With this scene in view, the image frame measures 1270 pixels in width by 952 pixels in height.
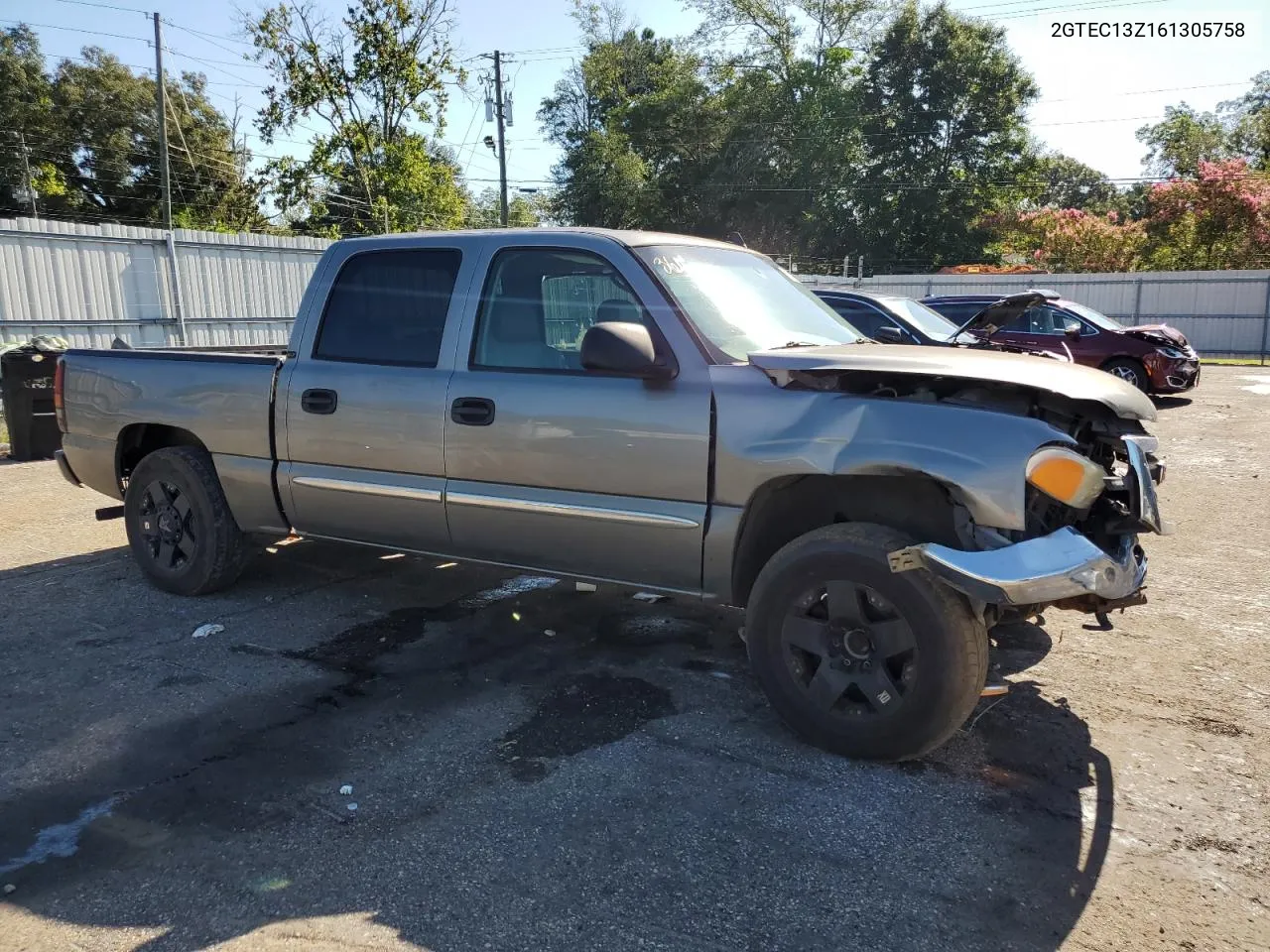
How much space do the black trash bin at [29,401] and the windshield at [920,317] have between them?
9.18 m

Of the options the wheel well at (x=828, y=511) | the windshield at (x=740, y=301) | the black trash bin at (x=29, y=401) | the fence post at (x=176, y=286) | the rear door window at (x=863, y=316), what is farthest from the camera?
the fence post at (x=176, y=286)

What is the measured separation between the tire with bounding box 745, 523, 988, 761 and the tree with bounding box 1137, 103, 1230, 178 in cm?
4611

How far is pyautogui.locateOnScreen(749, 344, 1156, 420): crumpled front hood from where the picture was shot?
3234mm

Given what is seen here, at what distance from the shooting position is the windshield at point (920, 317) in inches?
431

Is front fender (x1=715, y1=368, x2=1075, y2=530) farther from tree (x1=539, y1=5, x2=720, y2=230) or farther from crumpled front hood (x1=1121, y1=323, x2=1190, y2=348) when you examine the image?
tree (x1=539, y1=5, x2=720, y2=230)

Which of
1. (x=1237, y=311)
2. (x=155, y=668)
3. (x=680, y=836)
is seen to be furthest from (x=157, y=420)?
(x=1237, y=311)

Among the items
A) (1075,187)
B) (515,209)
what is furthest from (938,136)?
(515,209)

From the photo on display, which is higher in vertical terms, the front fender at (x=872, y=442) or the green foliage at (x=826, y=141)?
the green foliage at (x=826, y=141)

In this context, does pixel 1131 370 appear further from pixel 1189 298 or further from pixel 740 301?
pixel 1189 298

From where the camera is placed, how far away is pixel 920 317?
1141 cm

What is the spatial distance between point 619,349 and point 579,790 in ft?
5.33

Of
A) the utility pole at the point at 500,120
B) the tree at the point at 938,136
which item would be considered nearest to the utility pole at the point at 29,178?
the utility pole at the point at 500,120

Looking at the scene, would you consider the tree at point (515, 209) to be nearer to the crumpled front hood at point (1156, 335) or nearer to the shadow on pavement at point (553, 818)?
the crumpled front hood at point (1156, 335)

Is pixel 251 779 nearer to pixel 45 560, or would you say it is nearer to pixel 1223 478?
pixel 45 560
